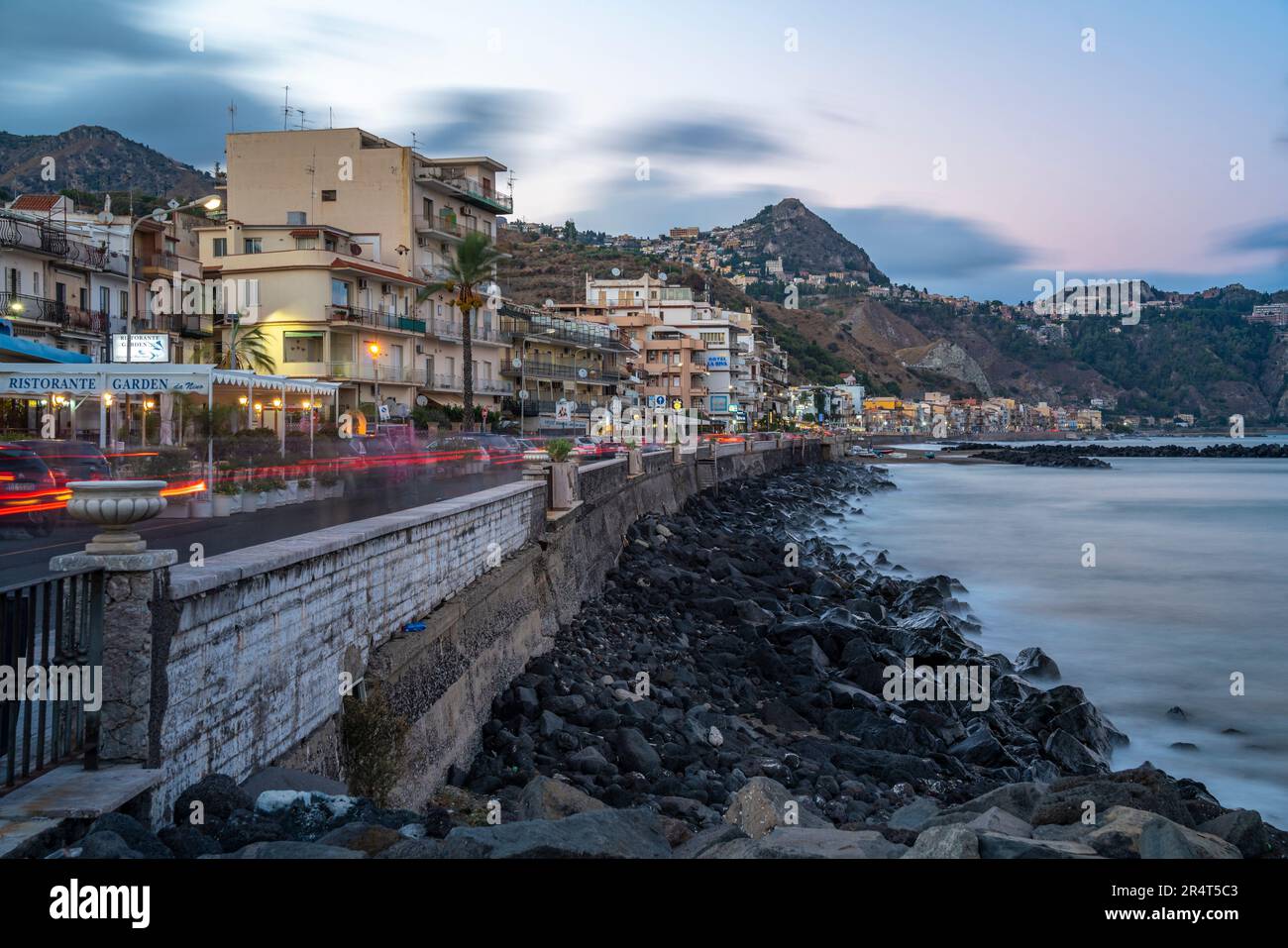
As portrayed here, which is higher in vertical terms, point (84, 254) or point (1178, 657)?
point (84, 254)

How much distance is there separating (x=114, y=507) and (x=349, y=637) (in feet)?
11.0

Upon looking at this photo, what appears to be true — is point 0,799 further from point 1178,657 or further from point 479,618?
point 1178,657

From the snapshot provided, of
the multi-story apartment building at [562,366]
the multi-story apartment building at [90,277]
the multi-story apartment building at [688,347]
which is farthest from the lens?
the multi-story apartment building at [688,347]

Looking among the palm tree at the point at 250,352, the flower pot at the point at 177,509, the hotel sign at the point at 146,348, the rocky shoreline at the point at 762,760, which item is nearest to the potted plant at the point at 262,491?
the flower pot at the point at 177,509

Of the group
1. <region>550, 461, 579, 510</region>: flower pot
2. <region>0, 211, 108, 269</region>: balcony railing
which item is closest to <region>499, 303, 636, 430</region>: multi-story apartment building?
<region>0, 211, 108, 269</region>: balcony railing

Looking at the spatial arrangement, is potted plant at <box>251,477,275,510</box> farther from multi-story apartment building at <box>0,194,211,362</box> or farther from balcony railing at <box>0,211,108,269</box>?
balcony railing at <box>0,211,108,269</box>

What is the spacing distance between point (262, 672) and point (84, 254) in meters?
41.4

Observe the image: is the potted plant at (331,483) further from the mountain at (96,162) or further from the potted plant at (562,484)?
the mountain at (96,162)

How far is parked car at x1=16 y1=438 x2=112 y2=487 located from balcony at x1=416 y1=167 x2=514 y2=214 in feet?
129

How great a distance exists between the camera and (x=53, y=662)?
514 centimetres

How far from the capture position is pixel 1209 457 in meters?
144

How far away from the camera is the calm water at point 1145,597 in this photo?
16.8 m

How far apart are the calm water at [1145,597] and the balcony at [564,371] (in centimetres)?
2199
